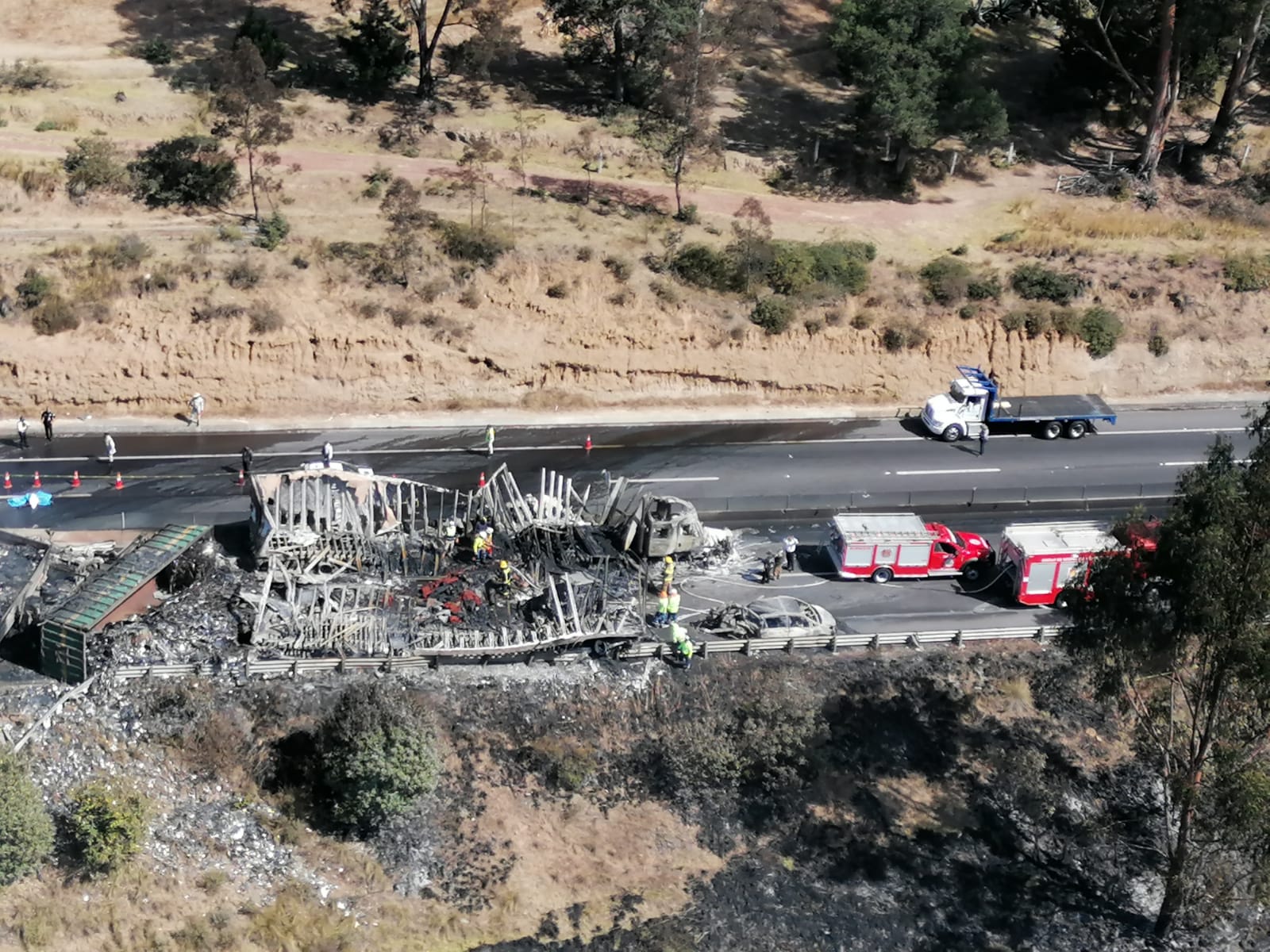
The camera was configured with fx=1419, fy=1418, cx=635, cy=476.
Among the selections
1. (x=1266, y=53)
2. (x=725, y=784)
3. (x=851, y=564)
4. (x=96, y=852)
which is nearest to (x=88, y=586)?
(x=96, y=852)

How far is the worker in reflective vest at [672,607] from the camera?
38.2 meters

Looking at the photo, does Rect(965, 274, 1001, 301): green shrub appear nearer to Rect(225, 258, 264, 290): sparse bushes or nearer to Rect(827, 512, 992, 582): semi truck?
Rect(827, 512, 992, 582): semi truck

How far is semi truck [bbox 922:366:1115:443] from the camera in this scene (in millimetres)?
50750

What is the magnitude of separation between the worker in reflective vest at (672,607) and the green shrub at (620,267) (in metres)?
19.5

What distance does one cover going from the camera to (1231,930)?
112 feet

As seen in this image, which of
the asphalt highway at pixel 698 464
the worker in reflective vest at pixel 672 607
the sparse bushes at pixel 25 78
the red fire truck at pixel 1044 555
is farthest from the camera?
the sparse bushes at pixel 25 78

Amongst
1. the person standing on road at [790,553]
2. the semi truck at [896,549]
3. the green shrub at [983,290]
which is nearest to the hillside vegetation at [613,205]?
the green shrub at [983,290]

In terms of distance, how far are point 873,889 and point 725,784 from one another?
14.3 feet

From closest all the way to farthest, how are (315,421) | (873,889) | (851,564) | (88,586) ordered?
1. (873,889)
2. (88,586)
3. (851,564)
4. (315,421)

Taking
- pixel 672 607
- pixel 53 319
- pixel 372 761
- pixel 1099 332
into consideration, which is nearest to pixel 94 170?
pixel 53 319

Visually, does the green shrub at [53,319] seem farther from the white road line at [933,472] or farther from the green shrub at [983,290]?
the green shrub at [983,290]

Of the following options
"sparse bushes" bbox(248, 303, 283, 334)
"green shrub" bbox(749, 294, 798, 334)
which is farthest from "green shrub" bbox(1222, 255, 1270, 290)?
"sparse bushes" bbox(248, 303, 283, 334)

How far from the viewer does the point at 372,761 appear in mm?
32344

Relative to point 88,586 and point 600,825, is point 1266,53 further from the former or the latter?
point 88,586
